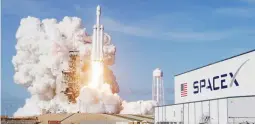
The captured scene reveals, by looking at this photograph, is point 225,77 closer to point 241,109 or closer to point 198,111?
point 198,111

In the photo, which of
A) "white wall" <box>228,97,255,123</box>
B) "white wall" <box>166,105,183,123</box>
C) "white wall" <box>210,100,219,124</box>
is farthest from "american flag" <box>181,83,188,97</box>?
"white wall" <box>228,97,255,123</box>

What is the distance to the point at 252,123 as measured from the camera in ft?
156

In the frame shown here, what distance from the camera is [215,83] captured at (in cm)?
6019

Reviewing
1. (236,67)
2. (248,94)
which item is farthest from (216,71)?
(248,94)

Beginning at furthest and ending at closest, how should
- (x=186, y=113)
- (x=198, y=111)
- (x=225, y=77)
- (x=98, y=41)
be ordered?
(x=98, y=41)
(x=186, y=113)
(x=225, y=77)
(x=198, y=111)

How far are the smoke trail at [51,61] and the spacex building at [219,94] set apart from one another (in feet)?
172

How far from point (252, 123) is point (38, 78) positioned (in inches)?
3283

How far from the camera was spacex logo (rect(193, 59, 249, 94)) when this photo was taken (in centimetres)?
5503

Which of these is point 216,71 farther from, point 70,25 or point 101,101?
point 70,25

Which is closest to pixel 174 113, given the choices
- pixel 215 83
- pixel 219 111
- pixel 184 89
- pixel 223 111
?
pixel 184 89

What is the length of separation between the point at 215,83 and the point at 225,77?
3077 mm

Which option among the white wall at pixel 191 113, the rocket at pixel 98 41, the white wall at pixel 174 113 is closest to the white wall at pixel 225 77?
the white wall at pixel 191 113

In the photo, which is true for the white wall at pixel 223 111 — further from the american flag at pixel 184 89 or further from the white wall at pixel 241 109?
the american flag at pixel 184 89

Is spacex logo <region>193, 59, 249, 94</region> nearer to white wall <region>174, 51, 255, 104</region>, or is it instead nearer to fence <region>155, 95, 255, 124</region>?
white wall <region>174, 51, 255, 104</region>
